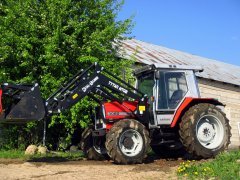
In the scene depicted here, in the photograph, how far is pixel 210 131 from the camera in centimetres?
1022

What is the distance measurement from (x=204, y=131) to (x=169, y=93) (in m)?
1.29

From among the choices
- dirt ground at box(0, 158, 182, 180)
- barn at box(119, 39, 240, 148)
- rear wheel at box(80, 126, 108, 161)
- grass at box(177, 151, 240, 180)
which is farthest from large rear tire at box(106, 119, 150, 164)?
barn at box(119, 39, 240, 148)

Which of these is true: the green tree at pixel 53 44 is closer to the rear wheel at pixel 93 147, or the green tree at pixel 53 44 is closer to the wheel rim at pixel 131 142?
the rear wheel at pixel 93 147

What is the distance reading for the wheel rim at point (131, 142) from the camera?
9352mm

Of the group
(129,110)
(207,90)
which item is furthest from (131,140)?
(207,90)

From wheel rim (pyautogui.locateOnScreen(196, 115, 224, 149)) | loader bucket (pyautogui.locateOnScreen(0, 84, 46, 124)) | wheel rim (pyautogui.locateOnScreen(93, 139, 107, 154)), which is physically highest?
loader bucket (pyautogui.locateOnScreen(0, 84, 46, 124))

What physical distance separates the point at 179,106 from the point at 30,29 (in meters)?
6.35

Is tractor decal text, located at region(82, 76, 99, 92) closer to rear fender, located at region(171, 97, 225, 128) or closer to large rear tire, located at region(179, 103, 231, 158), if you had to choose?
rear fender, located at region(171, 97, 225, 128)

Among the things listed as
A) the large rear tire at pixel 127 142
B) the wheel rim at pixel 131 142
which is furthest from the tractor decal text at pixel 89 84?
the wheel rim at pixel 131 142

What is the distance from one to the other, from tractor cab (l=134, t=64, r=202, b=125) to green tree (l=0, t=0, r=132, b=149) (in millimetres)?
3730

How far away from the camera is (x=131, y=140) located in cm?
948

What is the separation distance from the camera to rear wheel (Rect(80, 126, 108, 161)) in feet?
35.2

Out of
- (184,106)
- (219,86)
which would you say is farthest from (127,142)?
(219,86)

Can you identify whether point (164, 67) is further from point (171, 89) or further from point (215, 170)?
point (215, 170)
